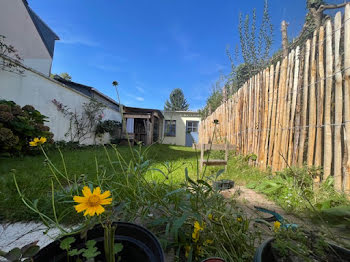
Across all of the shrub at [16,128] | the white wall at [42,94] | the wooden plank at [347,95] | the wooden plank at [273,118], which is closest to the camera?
the wooden plank at [347,95]

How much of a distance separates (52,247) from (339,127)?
245 centimetres

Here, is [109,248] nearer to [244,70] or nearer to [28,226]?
[28,226]

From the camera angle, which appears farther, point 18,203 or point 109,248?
point 18,203

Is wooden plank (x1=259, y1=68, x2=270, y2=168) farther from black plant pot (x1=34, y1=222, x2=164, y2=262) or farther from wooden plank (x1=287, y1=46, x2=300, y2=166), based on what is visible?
black plant pot (x1=34, y1=222, x2=164, y2=262)

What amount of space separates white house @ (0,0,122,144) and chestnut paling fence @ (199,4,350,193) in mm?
5808

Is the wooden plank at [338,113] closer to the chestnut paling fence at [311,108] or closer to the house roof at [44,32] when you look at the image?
the chestnut paling fence at [311,108]

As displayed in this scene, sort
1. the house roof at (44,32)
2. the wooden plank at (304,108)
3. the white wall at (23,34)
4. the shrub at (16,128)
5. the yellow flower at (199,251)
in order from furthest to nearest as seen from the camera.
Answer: the house roof at (44,32), the white wall at (23,34), the shrub at (16,128), the wooden plank at (304,108), the yellow flower at (199,251)

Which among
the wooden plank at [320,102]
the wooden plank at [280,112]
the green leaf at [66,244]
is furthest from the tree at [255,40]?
the green leaf at [66,244]

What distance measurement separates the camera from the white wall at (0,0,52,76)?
5.41m

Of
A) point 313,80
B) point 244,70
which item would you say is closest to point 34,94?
point 313,80

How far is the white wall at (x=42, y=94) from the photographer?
13.8 ft

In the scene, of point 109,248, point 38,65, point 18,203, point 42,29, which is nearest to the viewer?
point 109,248

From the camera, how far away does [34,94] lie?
4.95m

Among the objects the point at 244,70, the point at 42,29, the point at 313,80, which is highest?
the point at 42,29
